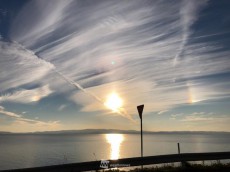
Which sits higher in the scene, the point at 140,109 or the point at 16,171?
the point at 140,109

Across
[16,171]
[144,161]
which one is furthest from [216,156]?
[16,171]

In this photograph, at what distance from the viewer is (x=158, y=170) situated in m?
13.9

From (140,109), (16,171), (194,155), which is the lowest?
(16,171)

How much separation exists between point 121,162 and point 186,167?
422cm

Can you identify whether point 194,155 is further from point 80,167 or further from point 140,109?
point 80,167

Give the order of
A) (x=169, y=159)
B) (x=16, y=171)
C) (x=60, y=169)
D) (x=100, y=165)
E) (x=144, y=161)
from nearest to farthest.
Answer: (x=16, y=171), (x=60, y=169), (x=100, y=165), (x=144, y=161), (x=169, y=159)

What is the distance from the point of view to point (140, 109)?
1473 centimetres

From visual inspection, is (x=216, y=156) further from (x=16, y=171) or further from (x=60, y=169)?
(x=16, y=171)

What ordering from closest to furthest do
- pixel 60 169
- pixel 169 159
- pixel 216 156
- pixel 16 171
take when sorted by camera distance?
pixel 16 171, pixel 60 169, pixel 169 159, pixel 216 156

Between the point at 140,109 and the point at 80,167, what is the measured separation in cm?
479

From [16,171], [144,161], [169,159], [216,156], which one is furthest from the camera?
[216,156]

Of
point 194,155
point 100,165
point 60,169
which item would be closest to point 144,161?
point 100,165

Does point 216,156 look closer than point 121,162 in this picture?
No

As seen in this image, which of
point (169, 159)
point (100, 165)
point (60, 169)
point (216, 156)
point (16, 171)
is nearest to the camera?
point (16, 171)
